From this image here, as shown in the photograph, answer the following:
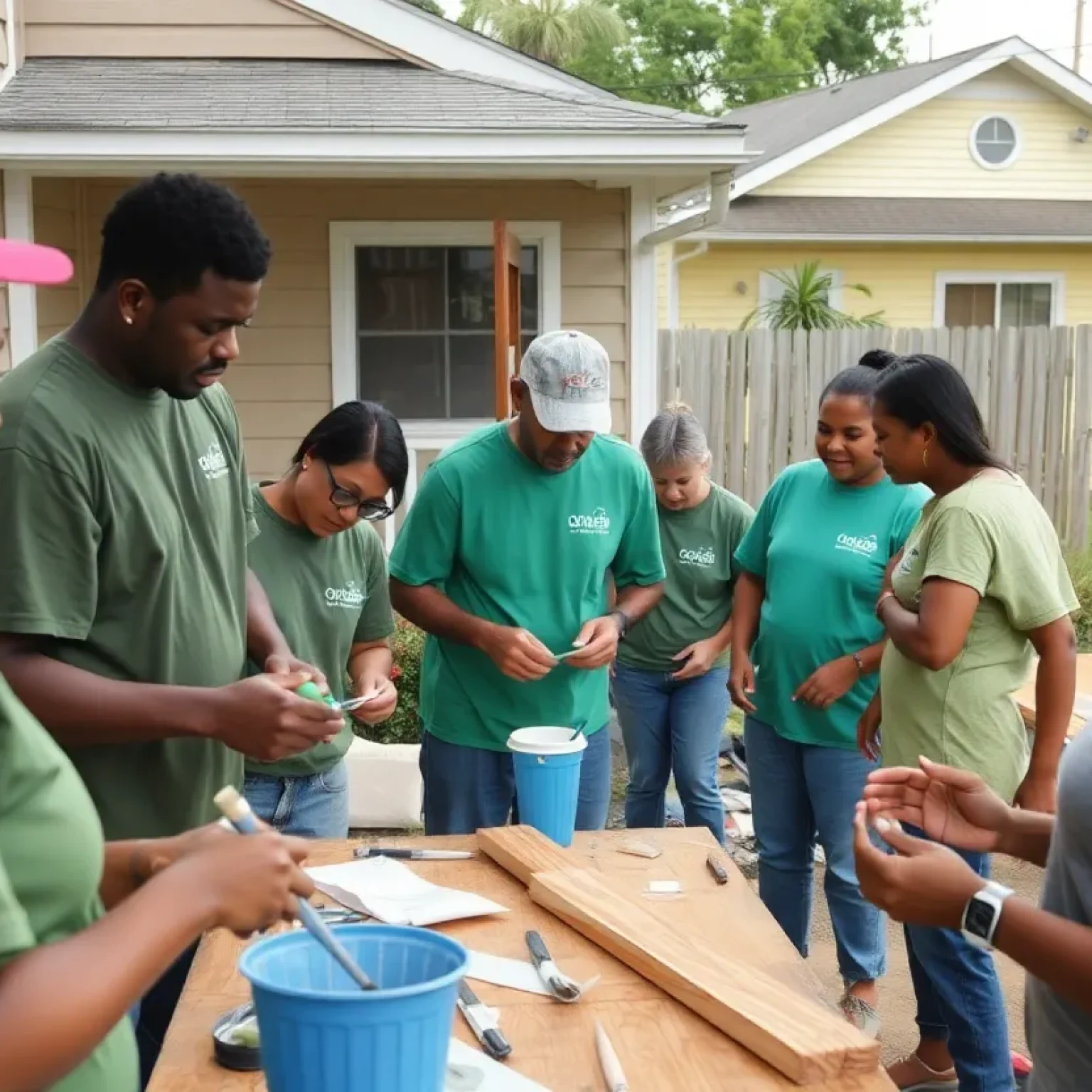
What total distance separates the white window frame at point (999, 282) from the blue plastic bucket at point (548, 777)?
16.4 meters

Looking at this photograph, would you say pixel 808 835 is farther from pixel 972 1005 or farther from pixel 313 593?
pixel 313 593

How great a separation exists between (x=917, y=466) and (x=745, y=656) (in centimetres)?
137

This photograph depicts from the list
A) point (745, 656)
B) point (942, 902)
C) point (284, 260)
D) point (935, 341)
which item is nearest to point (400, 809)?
point (745, 656)

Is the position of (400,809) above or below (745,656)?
below

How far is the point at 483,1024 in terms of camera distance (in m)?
2.18

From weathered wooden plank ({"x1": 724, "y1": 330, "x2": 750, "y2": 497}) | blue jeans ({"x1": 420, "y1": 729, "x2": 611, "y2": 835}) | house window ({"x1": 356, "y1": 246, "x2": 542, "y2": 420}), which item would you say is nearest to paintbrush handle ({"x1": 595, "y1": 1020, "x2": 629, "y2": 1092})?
blue jeans ({"x1": 420, "y1": 729, "x2": 611, "y2": 835})

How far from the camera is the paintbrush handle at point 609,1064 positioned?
79.0 inches

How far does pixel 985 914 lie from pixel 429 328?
7317 millimetres

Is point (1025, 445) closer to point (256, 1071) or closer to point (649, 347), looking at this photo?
point (649, 347)

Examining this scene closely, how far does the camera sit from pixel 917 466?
367 cm

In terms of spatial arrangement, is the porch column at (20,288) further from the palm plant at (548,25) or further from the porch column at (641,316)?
the palm plant at (548,25)

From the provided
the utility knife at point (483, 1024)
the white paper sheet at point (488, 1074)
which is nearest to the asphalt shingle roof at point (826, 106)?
the utility knife at point (483, 1024)

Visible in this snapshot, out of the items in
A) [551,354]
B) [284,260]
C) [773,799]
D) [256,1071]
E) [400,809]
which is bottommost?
[400,809]

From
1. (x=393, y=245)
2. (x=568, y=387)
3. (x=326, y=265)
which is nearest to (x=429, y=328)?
(x=393, y=245)
